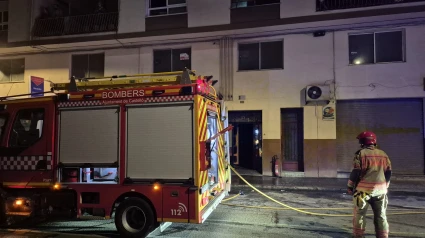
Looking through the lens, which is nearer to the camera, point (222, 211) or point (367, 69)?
point (222, 211)

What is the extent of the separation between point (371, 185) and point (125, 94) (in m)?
4.16

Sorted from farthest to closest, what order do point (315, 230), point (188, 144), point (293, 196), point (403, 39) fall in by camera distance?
1. point (403, 39)
2. point (293, 196)
3. point (315, 230)
4. point (188, 144)

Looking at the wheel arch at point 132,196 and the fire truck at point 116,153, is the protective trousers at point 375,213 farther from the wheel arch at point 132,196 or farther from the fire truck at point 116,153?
the wheel arch at point 132,196

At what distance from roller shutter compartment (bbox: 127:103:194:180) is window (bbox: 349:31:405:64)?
10.1 meters

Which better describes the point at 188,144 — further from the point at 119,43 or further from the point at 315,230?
the point at 119,43

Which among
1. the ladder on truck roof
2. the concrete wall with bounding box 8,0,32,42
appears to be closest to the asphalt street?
the ladder on truck roof

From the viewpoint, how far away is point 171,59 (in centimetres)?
1457

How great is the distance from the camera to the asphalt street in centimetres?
550

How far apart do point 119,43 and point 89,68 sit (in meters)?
2.26

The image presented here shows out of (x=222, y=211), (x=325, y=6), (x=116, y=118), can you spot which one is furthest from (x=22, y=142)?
(x=325, y=6)

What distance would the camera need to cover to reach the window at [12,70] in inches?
652

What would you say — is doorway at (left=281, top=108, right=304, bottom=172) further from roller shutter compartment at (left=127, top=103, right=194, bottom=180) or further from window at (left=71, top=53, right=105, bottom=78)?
window at (left=71, top=53, right=105, bottom=78)

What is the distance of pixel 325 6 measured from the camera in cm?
1240

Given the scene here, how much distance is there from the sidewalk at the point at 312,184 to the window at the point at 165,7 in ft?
26.7
